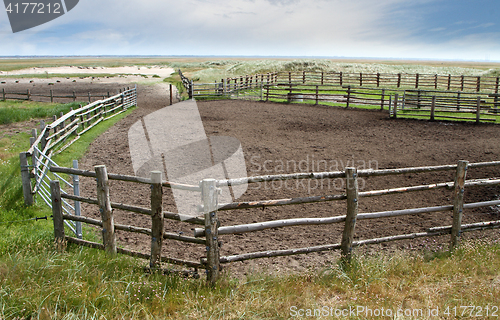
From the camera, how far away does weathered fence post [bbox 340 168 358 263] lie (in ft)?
14.5

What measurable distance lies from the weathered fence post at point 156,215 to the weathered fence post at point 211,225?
560mm

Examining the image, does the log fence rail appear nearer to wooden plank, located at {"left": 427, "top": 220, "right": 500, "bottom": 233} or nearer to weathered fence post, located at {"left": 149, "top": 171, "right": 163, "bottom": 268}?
weathered fence post, located at {"left": 149, "top": 171, "right": 163, "bottom": 268}

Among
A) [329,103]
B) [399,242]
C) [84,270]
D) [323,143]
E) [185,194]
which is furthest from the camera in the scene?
[329,103]

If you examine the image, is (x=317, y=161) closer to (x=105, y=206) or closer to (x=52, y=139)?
(x=105, y=206)

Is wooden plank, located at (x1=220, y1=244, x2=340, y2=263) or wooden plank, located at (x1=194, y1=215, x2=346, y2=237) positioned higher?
wooden plank, located at (x1=194, y1=215, x2=346, y2=237)

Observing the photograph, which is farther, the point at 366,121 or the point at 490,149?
the point at 366,121

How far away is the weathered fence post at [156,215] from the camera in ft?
13.2

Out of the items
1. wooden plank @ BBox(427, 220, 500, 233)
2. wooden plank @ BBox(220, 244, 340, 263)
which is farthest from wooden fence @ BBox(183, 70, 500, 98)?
wooden plank @ BBox(220, 244, 340, 263)

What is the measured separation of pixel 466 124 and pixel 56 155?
1663 cm

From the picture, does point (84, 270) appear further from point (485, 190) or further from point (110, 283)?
point (485, 190)

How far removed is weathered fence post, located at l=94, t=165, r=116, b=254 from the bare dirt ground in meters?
1.24

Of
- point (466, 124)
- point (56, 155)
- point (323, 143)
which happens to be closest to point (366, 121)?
point (466, 124)

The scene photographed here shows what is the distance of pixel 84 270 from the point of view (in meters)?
3.87

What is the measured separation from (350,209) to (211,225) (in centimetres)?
179
